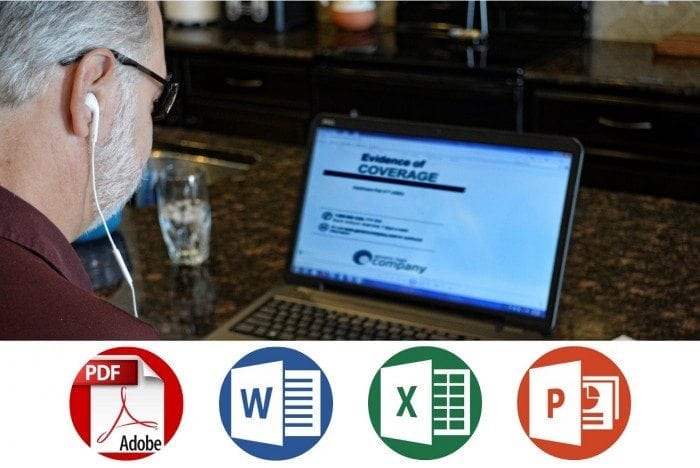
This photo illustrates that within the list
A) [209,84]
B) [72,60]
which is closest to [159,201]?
[72,60]

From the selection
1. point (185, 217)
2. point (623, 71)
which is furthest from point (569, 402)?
point (623, 71)

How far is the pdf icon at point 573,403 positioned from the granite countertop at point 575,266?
0.36 m

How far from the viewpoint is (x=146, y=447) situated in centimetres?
97

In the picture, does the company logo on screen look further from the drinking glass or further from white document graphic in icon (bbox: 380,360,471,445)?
white document graphic in icon (bbox: 380,360,471,445)

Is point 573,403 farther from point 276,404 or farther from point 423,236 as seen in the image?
→ point 423,236

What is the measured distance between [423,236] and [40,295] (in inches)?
29.2

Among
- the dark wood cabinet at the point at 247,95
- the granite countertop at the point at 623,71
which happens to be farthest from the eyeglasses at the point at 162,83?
the dark wood cabinet at the point at 247,95

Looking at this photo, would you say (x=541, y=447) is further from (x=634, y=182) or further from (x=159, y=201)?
(x=634, y=182)

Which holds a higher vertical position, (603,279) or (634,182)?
(603,279)

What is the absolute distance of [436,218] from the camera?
4.77ft

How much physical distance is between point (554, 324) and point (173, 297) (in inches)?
22.7

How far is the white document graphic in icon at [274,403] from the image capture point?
100 cm

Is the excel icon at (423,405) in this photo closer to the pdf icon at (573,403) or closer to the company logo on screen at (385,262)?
the pdf icon at (573,403)

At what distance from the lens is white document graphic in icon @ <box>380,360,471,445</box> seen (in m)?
1.00
